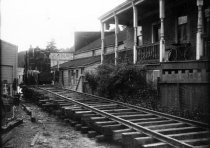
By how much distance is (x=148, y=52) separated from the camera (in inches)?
553

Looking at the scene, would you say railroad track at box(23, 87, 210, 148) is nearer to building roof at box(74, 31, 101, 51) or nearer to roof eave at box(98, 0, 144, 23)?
roof eave at box(98, 0, 144, 23)

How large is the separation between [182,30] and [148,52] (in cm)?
261

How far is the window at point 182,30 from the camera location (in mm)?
14670

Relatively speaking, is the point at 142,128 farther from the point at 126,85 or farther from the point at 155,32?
the point at 155,32

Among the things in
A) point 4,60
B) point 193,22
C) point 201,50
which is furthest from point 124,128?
point 4,60

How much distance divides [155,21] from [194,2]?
369 centimetres

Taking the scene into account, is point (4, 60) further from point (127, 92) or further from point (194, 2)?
point (194, 2)

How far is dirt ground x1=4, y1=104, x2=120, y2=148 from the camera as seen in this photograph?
7.27 m

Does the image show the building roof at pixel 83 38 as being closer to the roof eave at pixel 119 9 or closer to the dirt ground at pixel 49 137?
the roof eave at pixel 119 9

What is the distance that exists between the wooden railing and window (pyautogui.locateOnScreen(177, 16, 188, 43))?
198 cm

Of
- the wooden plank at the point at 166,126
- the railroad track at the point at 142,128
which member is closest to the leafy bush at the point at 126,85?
the railroad track at the point at 142,128

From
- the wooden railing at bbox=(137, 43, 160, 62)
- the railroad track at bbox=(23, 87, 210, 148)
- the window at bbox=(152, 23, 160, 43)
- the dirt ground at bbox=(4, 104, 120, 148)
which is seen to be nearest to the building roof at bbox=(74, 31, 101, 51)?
the window at bbox=(152, 23, 160, 43)

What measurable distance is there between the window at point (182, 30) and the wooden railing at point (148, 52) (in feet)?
6.50

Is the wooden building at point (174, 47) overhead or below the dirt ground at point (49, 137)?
overhead
